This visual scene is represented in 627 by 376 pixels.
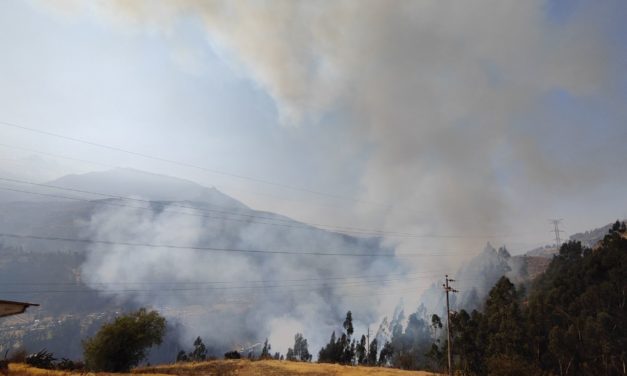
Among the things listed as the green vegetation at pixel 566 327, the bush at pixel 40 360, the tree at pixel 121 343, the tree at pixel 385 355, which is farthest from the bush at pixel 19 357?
the tree at pixel 385 355

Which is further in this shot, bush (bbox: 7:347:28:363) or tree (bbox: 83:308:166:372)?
tree (bbox: 83:308:166:372)

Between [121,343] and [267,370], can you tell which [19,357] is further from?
[267,370]

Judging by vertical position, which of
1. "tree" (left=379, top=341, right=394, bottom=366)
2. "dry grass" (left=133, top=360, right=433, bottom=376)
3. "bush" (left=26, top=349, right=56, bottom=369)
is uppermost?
"bush" (left=26, top=349, right=56, bottom=369)

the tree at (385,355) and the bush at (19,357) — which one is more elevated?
the bush at (19,357)

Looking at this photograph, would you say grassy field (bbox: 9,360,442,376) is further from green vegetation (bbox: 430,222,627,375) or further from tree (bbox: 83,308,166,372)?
green vegetation (bbox: 430,222,627,375)

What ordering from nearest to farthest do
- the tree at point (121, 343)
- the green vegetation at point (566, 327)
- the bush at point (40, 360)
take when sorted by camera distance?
the bush at point (40, 360)
the tree at point (121, 343)
the green vegetation at point (566, 327)

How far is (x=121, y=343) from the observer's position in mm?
49031

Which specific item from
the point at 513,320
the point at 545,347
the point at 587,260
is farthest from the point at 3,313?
the point at 587,260

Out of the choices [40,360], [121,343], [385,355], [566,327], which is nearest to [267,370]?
[121,343]

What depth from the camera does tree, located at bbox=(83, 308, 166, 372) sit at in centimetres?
4794

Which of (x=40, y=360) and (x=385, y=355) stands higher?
(x=40, y=360)

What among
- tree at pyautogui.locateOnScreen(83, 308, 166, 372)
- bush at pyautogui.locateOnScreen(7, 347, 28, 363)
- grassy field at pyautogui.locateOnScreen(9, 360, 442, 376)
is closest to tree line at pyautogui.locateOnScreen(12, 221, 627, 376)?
tree at pyautogui.locateOnScreen(83, 308, 166, 372)

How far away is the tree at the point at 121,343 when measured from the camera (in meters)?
47.9

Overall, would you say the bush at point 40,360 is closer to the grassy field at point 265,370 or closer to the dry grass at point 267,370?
the grassy field at point 265,370
